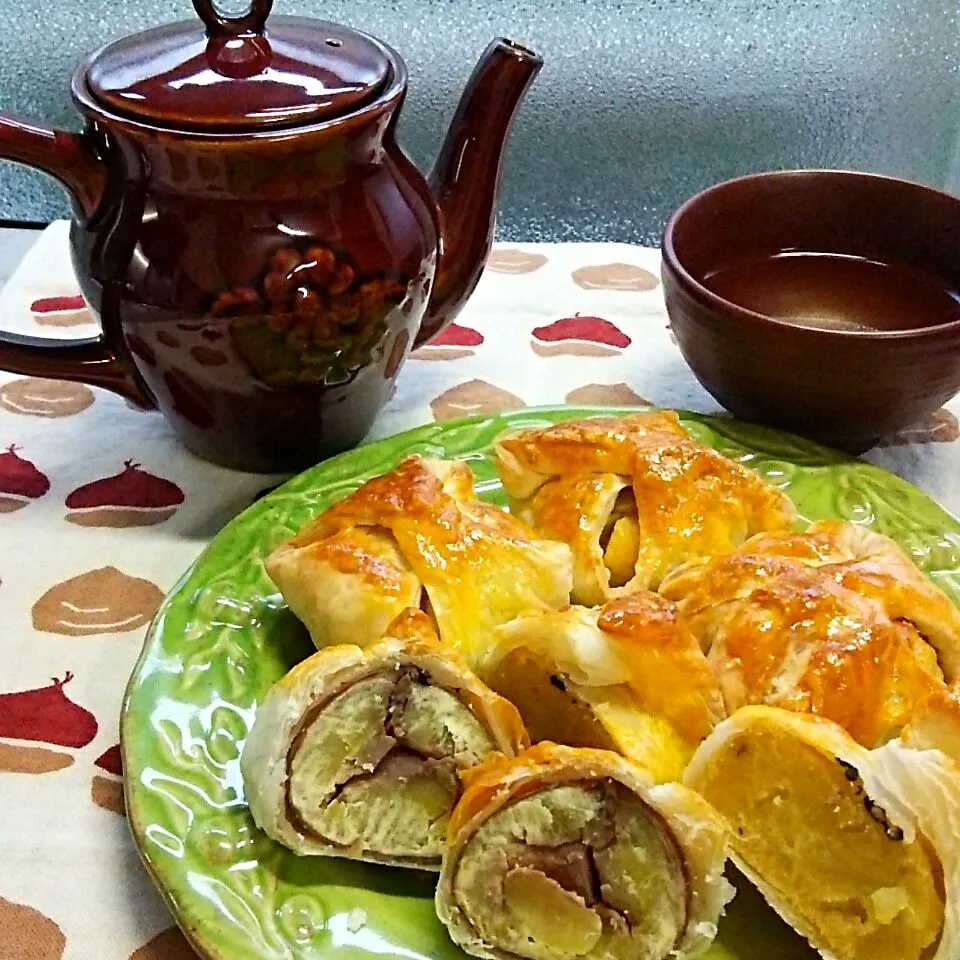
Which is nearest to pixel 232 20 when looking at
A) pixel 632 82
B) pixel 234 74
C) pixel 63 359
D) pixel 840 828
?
pixel 234 74

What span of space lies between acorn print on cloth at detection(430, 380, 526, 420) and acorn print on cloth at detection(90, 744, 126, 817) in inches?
21.2

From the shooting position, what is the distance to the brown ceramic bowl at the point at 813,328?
3.65 feet

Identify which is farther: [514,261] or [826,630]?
[514,261]

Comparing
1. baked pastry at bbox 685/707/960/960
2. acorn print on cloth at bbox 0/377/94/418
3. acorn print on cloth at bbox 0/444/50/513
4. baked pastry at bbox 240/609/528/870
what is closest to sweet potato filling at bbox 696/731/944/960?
baked pastry at bbox 685/707/960/960

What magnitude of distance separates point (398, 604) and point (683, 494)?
267 millimetres

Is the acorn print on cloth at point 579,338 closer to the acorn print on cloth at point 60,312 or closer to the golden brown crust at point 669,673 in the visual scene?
the acorn print on cloth at point 60,312

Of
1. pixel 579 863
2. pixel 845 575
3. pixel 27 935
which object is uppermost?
pixel 845 575

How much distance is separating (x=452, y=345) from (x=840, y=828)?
832 mm

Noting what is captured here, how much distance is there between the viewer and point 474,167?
1180mm

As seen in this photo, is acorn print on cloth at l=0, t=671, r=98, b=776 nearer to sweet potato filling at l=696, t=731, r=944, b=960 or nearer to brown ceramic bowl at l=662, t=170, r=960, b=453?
sweet potato filling at l=696, t=731, r=944, b=960

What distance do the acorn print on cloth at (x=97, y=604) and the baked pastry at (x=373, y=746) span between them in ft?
0.88

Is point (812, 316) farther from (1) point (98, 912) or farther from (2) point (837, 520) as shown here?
(1) point (98, 912)

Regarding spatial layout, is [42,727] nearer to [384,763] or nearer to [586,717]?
[384,763]

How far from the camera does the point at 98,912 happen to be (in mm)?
815
